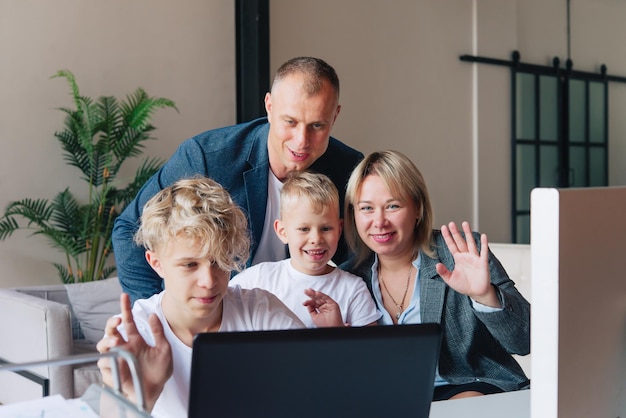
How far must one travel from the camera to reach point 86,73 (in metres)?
5.31

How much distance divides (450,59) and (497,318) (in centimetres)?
612

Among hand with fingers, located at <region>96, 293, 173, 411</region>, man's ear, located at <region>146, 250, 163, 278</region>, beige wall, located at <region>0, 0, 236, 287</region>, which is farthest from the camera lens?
beige wall, located at <region>0, 0, 236, 287</region>

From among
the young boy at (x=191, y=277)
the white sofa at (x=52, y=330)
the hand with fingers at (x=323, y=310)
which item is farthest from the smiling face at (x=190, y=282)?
the white sofa at (x=52, y=330)

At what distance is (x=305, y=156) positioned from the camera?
2.48 metres

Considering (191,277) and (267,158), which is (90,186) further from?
(191,277)

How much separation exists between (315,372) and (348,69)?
20.1 feet

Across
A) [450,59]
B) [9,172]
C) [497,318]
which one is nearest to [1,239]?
[9,172]

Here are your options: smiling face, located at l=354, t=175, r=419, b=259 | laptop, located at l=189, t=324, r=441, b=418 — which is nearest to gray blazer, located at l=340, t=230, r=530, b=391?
smiling face, located at l=354, t=175, r=419, b=259

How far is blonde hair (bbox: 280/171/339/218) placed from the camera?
2426mm

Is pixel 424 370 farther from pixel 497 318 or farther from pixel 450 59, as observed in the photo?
pixel 450 59

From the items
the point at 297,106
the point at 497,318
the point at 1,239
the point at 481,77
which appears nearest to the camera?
the point at 497,318

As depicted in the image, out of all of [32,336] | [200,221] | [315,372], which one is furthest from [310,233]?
[32,336]

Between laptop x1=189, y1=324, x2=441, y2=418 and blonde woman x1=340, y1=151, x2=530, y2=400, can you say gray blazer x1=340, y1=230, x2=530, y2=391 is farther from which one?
laptop x1=189, y1=324, x2=441, y2=418

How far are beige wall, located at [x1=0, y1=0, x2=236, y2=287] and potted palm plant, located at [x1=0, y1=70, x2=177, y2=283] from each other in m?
0.13
